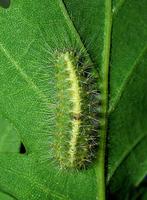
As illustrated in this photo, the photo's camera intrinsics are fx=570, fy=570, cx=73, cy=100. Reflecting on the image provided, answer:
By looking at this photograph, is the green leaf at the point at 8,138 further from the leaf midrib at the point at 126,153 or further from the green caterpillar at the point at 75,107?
the leaf midrib at the point at 126,153

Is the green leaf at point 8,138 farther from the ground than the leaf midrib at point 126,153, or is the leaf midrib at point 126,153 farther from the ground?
the green leaf at point 8,138

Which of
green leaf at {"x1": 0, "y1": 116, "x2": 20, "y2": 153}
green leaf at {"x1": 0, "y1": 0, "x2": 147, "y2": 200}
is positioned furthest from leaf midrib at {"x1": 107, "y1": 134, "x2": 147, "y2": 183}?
green leaf at {"x1": 0, "y1": 116, "x2": 20, "y2": 153}

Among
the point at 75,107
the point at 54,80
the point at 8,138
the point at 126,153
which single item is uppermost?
the point at 54,80

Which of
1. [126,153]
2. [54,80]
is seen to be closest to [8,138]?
[54,80]

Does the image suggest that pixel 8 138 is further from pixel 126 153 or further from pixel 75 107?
pixel 126 153

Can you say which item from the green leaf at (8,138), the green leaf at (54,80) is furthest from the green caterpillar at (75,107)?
the green leaf at (8,138)

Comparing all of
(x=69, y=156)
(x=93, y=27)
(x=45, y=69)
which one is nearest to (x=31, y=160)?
(x=69, y=156)

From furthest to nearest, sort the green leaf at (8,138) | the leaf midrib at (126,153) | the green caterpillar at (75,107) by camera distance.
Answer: the green leaf at (8,138) → the leaf midrib at (126,153) → the green caterpillar at (75,107)
